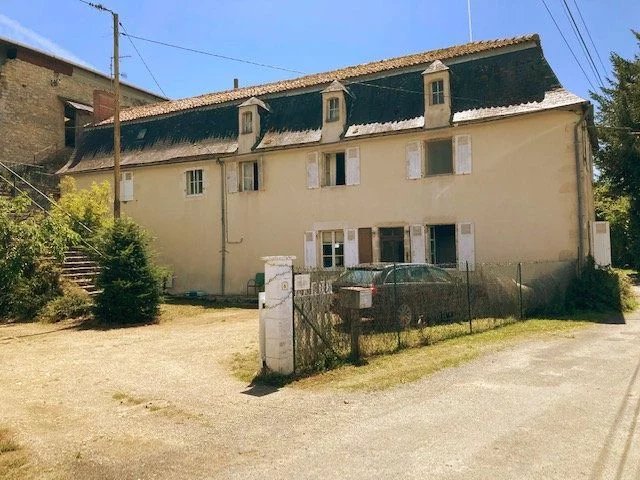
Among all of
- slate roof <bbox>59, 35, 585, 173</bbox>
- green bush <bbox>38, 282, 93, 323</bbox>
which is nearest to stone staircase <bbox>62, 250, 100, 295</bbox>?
green bush <bbox>38, 282, 93, 323</bbox>

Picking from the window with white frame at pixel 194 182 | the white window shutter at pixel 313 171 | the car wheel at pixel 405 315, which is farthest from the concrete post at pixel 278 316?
the window with white frame at pixel 194 182

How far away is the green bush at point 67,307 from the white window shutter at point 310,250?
7.34 m

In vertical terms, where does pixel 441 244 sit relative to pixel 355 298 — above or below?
above

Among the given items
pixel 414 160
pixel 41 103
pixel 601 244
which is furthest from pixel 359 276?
pixel 41 103

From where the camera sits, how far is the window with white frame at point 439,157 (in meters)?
16.5

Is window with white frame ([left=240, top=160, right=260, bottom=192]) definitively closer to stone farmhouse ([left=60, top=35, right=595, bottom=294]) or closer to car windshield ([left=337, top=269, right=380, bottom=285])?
stone farmhouse ([left=60, top=35, right=595, bottom=294])

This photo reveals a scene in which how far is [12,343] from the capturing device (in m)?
10.8

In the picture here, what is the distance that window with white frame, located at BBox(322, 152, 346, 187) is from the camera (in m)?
18.4

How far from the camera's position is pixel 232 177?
20.0 metres

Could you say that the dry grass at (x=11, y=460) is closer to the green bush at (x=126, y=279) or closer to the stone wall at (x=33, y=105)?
the green bush at (x=126, y=279)

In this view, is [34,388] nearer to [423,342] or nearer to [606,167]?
[423,342]

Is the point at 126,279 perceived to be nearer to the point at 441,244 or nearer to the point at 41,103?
the point at 441,244

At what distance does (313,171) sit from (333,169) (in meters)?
0.75

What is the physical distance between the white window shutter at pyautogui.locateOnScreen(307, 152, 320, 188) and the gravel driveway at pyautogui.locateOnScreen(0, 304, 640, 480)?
10574 mm
